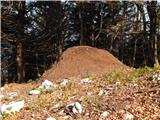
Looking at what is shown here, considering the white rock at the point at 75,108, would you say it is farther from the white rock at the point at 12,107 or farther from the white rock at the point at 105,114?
the white rock at the point at 12,107

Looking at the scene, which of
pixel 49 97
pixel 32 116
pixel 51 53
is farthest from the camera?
pixel 51 53

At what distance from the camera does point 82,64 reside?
46.4ft

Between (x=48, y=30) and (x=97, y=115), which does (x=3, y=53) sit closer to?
(x=48, y=30)

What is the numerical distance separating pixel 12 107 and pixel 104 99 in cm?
177

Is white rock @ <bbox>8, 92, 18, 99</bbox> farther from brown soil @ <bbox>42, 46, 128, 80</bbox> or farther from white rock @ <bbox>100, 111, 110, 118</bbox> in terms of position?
white rock @ <bbox>100, 111, 110, 118</bbox>

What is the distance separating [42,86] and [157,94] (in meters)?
3.54

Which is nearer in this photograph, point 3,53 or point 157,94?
point 157,94

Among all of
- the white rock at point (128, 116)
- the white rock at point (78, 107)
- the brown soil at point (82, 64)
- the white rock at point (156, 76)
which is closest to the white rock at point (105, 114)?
the white rock at point (128, 116)

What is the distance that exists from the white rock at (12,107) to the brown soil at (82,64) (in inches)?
158

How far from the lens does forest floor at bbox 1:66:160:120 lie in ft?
24.6

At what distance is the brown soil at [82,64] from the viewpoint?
13.3 meters

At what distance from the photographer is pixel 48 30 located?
27391 mm

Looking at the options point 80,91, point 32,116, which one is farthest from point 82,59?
A: point 32,116

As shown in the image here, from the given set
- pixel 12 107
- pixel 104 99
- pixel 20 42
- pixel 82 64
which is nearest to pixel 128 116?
pixel 104 99
